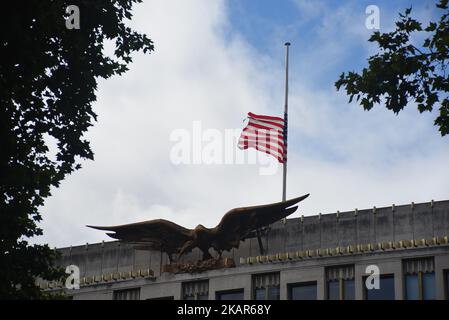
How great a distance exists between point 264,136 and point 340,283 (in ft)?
29.0

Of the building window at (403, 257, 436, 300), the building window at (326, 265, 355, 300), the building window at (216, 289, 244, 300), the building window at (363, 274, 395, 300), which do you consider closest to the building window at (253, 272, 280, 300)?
the building window at (216, 289, 244, 300)

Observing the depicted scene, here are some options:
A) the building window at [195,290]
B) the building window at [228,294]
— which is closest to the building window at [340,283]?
the building window at [228,294]

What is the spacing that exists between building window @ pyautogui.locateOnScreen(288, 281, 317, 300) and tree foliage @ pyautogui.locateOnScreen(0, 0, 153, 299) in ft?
66.5

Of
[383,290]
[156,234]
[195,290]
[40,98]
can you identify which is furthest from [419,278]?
[40,98]

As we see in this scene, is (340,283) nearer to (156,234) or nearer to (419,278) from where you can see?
(419,278)

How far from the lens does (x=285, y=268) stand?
50594 mm

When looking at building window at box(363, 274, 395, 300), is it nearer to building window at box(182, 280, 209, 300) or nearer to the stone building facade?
the stone building facade

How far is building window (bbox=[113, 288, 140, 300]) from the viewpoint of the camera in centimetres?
5516

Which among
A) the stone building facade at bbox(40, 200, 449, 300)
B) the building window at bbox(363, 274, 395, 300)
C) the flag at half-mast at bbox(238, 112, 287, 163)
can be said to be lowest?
the building window at bbox(363, 274, 395, 300)

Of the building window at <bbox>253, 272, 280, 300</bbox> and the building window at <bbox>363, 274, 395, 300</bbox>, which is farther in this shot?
the building window at <bbox>253, 272, 280, 300</bbox>

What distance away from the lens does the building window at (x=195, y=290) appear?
52.7 metres
